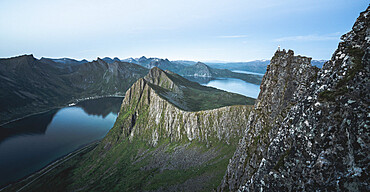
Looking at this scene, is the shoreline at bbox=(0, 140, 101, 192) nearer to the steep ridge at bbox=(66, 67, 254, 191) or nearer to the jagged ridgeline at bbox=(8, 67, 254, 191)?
the jagged ridgeline at bbox=(8, 67, 254, 191)

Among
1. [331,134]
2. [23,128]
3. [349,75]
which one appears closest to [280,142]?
[331,134]

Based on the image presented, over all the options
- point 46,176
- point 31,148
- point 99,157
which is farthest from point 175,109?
point 31,148

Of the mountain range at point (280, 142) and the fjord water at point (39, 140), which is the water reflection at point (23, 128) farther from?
the mountain range at point (280, 142)

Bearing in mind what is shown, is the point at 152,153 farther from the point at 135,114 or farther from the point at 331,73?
the point at 331,73

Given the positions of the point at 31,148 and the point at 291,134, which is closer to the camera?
the point at 291,134

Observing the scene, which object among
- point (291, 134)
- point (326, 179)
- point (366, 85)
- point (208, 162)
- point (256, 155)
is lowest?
point (208, 162)

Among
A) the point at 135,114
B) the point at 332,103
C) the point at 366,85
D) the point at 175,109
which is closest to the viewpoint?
the point at 366,85
